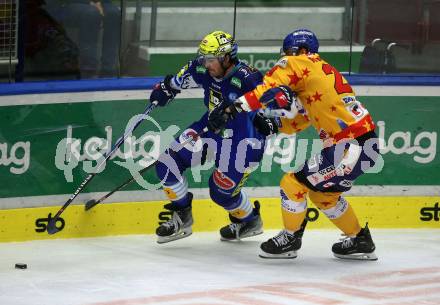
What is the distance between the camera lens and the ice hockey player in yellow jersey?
714 cm

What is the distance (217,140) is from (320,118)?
0.81 meters

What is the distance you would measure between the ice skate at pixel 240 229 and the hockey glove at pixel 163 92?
89 cm

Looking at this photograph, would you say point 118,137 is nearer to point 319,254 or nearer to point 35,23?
point 35,23

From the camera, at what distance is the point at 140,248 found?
25.7ft

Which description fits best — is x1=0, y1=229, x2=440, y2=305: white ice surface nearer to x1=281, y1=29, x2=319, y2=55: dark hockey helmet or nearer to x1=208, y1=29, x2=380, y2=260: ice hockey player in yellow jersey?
x1=208, y1=29, x2=380, y2=260: ice hockey player in yellow jersey

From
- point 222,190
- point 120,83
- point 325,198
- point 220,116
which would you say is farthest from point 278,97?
point 120,83

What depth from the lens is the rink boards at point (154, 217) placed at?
7898 millimetres

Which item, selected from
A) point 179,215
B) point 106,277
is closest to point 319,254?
point 179,215

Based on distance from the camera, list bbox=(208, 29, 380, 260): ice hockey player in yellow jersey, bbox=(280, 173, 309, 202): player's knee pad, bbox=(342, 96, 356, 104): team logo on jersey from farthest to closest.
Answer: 1. bbox=(280, 173, 309, 202): player's knee pad
2. bbox=(342, 96, 356, 104): team logo on jersey
3. bbox=(208, 29, 380, 260): ice hockey player in yellow jersey

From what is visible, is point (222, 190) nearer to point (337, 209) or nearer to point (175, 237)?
point (175, 237)

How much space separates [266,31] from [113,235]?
1.79 m

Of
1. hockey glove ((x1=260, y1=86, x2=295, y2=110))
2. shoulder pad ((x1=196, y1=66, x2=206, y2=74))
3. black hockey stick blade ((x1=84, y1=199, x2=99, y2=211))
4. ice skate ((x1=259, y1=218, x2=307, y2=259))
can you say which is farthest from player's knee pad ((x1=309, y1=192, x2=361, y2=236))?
black hockey stick blade ((x1=84, y1=199, x2=99, y2=211))

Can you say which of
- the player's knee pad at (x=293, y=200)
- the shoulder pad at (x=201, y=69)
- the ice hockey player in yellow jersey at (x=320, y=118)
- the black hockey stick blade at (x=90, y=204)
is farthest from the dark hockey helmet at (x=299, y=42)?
the black hockey stick blade at (x=90, y=204)

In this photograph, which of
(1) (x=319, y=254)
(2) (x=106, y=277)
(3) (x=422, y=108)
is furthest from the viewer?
(3) (x=422, y=108)
